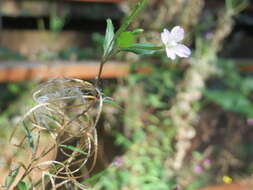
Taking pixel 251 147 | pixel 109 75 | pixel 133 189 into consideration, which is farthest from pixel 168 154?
pixel 251 147

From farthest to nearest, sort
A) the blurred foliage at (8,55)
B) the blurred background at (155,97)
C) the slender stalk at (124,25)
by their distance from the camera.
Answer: the blurred foliage at (8,55) → the blurred background at (155,97) → the slender stalk at (124,25)

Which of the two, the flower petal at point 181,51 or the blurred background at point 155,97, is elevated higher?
the flower petal at point 181,51

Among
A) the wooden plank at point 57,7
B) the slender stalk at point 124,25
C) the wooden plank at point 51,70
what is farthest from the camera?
the wooden plank at point 57,7

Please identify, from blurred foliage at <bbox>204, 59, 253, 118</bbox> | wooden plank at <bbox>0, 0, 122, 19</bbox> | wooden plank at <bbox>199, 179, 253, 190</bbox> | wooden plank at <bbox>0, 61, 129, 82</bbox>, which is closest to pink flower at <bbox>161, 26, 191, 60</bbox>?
wooden plank at <bbox>0, 61, 129, 82</bbox>

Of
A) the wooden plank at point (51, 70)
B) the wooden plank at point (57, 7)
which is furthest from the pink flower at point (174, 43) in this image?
the wooden plank at point (57, 7)

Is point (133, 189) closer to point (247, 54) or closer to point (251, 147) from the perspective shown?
point (251, 147)

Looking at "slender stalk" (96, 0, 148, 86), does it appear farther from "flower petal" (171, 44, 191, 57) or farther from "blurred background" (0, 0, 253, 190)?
"blurred background" (0, 0, 253, 190)

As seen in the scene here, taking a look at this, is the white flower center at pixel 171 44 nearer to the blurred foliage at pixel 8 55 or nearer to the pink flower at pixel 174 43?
the pink flower at pixel 174 43
